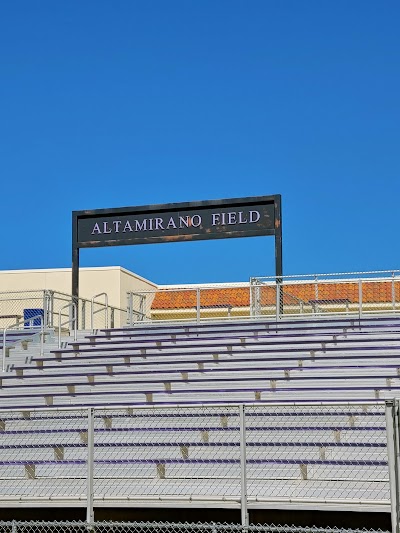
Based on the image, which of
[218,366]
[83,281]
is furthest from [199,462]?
[83,281]

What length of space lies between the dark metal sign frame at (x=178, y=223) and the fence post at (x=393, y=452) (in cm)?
1291

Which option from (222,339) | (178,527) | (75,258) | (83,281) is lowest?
(178,527)

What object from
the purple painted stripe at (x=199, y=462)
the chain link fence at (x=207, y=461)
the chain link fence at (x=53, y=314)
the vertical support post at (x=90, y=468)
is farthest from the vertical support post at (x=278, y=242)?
the vertical support post at (x=90, y=468)

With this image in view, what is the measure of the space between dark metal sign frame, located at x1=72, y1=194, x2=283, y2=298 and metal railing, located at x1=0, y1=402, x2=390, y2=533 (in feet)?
29.8

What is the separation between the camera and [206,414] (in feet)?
34.0

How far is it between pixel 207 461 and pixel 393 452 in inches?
134

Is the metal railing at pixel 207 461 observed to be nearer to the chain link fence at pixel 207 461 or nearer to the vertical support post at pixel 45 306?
the chain link fence at pixel 207 461

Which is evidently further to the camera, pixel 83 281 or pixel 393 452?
pixel 83 281

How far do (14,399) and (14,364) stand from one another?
294cm

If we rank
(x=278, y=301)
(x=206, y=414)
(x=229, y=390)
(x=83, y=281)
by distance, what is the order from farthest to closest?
(x=83, y=281), (x=278, y=301), (x=229, y=390), (x=206, y=414)

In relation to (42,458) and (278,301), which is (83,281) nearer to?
(278,301)

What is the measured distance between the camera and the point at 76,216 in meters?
22.8

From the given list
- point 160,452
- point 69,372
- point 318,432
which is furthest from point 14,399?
point 318,432

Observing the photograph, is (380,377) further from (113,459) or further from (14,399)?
(14,399)
